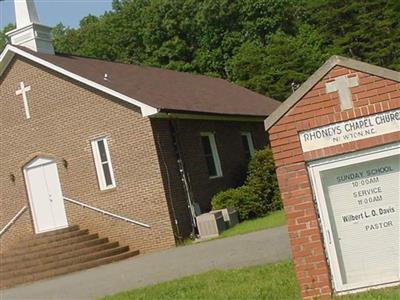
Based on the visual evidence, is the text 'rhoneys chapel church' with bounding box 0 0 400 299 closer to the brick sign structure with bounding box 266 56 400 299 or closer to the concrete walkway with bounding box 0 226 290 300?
the concrete walkway with bounding box 0 226 290 300

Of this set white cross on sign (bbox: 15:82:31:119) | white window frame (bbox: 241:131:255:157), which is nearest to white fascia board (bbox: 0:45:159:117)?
white cross on sign (bbox: 15:82:31:119)

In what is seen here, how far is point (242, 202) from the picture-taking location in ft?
73.7

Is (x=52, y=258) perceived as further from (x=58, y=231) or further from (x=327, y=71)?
(x=327, y=71)

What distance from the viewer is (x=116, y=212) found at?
21516mm

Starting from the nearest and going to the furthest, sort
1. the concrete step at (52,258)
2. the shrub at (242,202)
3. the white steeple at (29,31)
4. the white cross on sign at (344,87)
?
the white cross on sign at (344,87), the concrete step at (52,258), the shrub at (242,202), the white steeple at (29,31)

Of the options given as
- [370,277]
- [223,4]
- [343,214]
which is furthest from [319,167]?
[223,4]

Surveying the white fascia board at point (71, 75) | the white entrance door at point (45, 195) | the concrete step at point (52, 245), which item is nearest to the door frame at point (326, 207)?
the white fascia board at point (71, 75)

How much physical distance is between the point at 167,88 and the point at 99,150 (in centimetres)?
470

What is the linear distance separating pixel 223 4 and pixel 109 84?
119 feet

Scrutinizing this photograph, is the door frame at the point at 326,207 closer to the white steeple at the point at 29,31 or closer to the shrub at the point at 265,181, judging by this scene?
the shrub at the point at 265,181

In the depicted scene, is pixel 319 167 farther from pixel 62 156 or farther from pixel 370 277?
pixel 62 156

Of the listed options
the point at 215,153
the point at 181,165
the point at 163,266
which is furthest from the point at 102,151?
the point at 163,266

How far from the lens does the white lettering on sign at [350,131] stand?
8.34 meters

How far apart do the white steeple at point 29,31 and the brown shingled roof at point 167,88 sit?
677 millimetres
